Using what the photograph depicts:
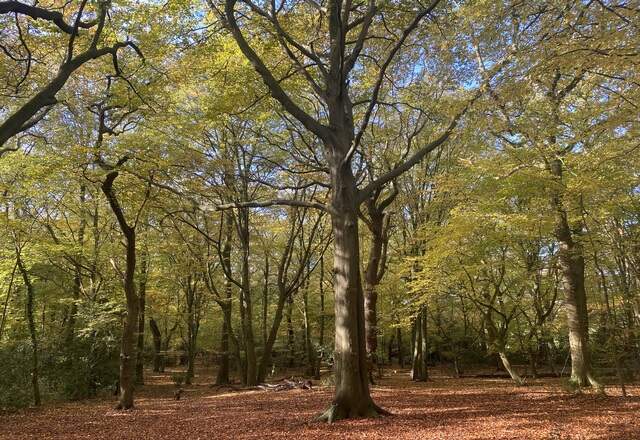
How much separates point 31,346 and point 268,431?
11005mm

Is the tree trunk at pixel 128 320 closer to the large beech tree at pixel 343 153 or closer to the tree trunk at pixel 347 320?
the large beech tree at pixel 343 153

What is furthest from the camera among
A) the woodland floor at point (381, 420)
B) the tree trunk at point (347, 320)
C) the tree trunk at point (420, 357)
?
the tree trunk at point (420, 357)

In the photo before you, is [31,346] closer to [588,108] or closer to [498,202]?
[498,202]

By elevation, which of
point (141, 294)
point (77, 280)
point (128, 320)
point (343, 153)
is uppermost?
point (343, 153)

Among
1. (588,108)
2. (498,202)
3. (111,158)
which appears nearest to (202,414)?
(111,158)

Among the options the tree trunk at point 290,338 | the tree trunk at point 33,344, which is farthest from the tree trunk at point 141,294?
the tree trunk at point 290,338

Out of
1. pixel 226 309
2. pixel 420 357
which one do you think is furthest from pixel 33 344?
pixel 420 357

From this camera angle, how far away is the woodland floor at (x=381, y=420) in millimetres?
6086

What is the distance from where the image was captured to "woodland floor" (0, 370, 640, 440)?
6086 millimetres

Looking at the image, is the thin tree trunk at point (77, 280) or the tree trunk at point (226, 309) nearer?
the thin tree trunk at point (77, 280)

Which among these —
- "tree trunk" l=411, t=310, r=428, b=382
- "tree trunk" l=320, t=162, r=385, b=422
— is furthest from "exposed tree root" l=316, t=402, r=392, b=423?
"tree trunk" l=411, t=310, r=428, b=382

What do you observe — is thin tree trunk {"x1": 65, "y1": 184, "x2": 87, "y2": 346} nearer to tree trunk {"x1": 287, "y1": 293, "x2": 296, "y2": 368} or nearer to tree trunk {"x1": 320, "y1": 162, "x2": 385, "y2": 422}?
tree trunk {"x1": 287, "y1": 293, "x2": 296, "y2": 368}

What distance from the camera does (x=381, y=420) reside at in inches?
283

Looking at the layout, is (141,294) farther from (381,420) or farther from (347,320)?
(381,420)
